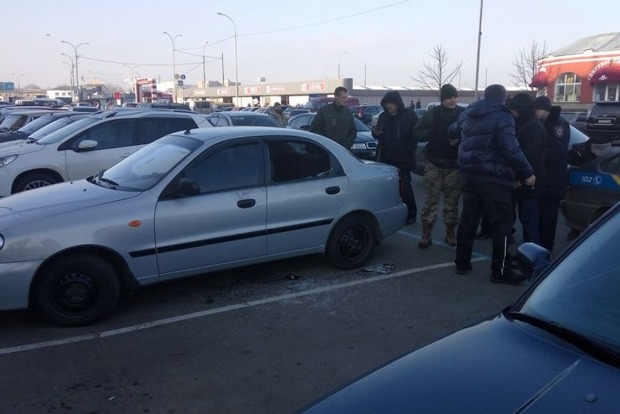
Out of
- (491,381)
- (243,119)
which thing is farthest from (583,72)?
(491,381)

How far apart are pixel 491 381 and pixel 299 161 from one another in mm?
4238

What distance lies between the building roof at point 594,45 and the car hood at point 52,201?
39.7 m

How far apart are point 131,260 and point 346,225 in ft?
7.50

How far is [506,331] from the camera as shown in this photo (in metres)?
2.44

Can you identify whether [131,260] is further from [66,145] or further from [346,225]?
[66,145]

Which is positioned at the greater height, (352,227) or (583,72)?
(583,72)

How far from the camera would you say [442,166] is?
23.6 ft

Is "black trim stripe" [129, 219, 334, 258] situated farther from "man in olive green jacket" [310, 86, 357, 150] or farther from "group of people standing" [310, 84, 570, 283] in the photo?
"man in olive green jacket" [310, 86, 357, 150]

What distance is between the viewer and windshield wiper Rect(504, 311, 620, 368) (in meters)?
2.11

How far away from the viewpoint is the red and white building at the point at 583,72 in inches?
1481

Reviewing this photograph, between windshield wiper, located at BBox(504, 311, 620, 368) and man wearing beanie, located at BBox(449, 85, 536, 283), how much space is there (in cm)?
339

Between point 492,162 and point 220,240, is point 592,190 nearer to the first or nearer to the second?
point 492,162

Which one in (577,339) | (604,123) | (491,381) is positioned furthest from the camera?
(604,123)

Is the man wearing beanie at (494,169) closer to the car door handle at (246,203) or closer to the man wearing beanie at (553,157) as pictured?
the man wearing beanie at (553,157)
